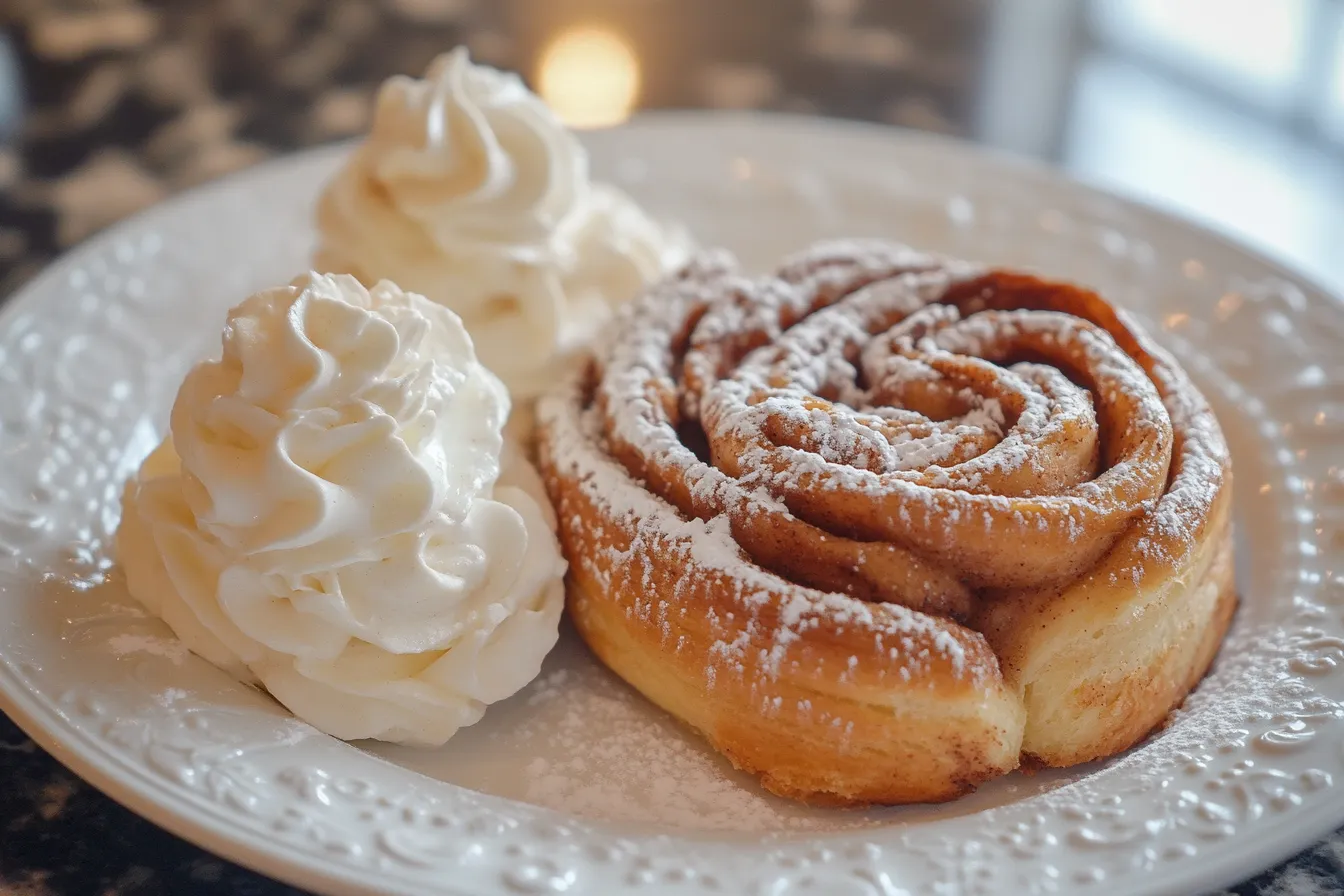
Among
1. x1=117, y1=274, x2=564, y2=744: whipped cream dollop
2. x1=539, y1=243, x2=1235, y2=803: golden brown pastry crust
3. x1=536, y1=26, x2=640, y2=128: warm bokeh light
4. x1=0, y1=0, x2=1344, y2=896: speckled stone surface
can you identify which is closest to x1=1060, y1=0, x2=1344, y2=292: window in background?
x1=0, y1=0, x2=1344, y2=896: speckled stone surface

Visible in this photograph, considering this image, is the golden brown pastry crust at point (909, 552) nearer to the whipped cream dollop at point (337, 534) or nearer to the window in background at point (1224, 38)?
the whipped cream dollop at point (337, 534)

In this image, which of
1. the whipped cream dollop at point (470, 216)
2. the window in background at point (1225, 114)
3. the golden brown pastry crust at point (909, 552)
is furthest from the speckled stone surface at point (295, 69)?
the golden brown pastry crust at point (909, 552)

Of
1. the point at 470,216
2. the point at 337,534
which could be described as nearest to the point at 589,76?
the point at 470,216

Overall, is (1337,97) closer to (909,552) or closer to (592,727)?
(909,552)

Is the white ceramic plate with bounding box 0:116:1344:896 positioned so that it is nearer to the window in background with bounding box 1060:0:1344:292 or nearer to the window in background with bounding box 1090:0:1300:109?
the window in background with bounding box 1060:0:1344:292

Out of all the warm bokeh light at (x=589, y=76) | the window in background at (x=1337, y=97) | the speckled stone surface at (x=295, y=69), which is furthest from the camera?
the window in background at (x=1337, y=97)
